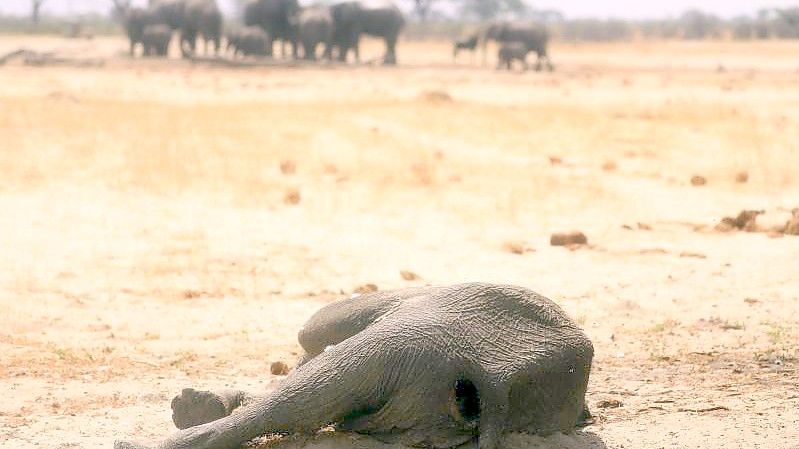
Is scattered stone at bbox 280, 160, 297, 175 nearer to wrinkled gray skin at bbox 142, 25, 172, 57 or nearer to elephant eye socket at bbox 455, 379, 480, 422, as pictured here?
elephant eye socket at bbox 455, 379, 480, 422

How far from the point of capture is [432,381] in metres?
4.42

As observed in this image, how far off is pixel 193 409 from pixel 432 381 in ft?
3.09

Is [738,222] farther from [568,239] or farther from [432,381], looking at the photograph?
[432,381]

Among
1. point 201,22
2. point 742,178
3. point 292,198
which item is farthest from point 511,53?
point 292,198

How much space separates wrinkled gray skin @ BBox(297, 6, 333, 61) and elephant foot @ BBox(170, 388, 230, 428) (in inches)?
1340

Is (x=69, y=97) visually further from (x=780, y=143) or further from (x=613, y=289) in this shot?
(x=613, y=289)

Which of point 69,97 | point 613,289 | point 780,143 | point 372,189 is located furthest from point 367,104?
point 613,289

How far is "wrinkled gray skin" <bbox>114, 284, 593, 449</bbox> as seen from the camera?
4.41m

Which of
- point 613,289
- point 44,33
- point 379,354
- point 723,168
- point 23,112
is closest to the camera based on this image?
point 379,354

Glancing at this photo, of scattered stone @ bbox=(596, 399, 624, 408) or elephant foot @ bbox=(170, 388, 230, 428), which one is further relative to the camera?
scattered stone @ bbox=(596, 399, 624, 408)

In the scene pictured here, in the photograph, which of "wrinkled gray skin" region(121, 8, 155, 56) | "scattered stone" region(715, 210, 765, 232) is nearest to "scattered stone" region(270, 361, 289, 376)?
"scattered stone" region(715, 210, 765, 232)

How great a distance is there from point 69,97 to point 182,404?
16.8 m

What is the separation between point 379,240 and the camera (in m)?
10.0

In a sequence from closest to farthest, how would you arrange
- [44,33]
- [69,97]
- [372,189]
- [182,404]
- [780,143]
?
[182,404] < [372,189] < [780,143] < [69,97] < [44,33]
